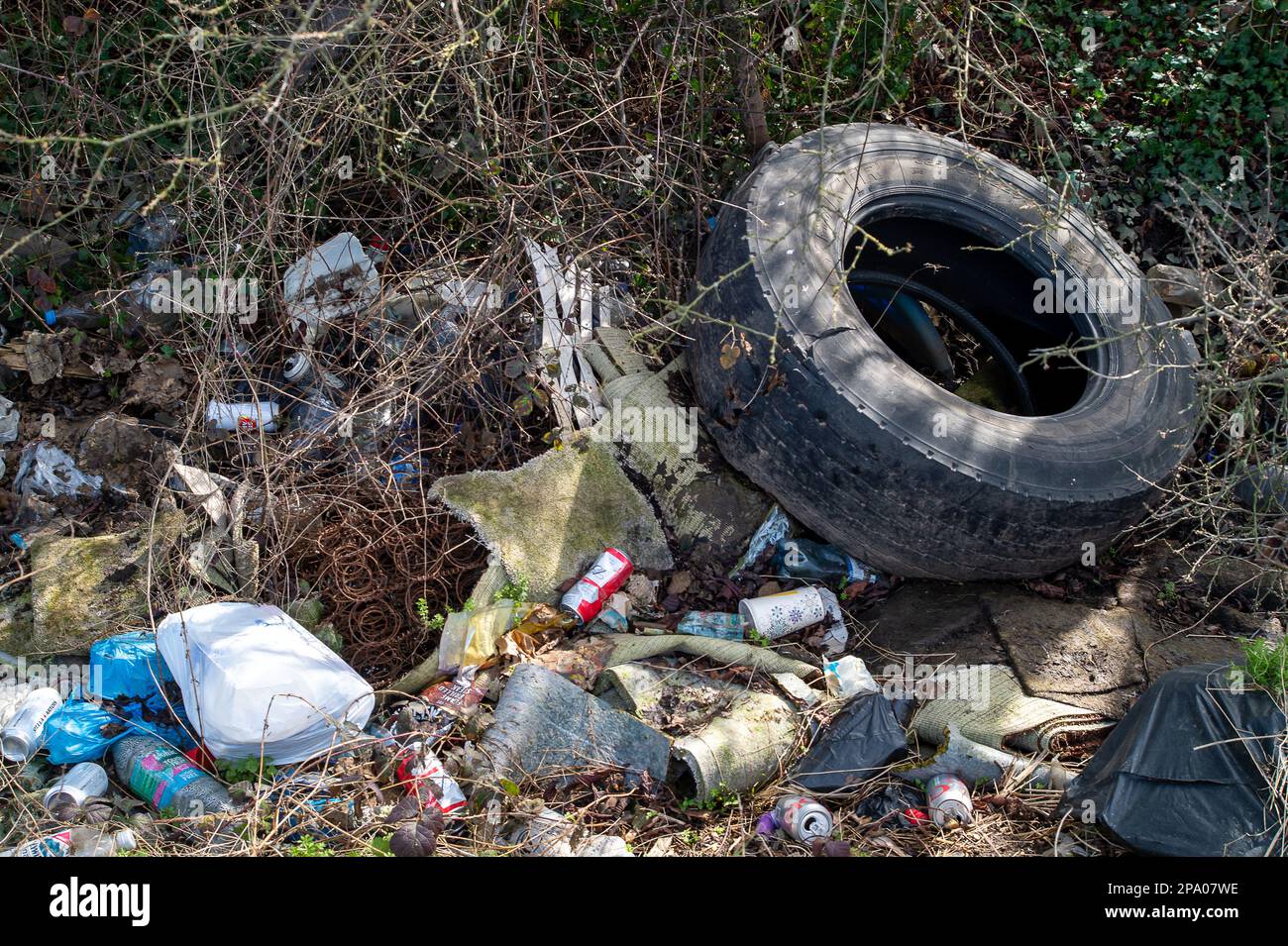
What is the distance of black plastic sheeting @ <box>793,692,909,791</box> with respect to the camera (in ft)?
9.29

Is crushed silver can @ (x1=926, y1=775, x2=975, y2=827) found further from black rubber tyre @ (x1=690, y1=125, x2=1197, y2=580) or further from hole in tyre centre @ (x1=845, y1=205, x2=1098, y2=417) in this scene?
hole in tyre centre @ (x1=845, y1=205, x2=1098, y2=417)

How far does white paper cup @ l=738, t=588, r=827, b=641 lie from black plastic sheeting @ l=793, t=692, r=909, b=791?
389mm

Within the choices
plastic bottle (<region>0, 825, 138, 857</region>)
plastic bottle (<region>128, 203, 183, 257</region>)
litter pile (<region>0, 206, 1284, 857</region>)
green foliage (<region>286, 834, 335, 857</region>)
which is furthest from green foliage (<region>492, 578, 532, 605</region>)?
plastic bottle (<region>128, 203, 183, 257</region>)

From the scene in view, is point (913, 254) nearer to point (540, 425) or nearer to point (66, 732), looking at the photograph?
point (540, 425)

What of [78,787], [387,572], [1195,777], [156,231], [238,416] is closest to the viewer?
[1195,777]

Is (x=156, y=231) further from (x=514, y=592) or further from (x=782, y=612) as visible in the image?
(x=782, y=612)

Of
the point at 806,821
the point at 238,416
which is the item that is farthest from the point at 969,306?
the point at 238,416

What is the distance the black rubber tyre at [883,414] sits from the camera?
123 inches

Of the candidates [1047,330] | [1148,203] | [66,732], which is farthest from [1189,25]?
[66,732]

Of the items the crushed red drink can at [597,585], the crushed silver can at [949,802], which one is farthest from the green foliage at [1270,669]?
the crushed red drink can at [597,585]

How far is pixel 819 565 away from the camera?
3.41 m

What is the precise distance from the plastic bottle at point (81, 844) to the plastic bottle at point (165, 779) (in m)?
0.14

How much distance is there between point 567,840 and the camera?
2.61m

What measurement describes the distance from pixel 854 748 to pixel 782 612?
0.54m
